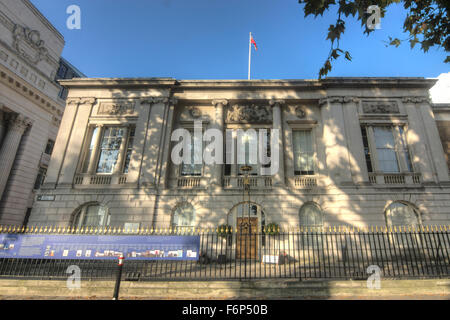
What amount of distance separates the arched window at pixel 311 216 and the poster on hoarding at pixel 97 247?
8519mm

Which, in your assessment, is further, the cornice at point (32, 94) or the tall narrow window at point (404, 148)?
the cornice at point (32, 94)

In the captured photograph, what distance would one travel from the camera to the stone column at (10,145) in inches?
901

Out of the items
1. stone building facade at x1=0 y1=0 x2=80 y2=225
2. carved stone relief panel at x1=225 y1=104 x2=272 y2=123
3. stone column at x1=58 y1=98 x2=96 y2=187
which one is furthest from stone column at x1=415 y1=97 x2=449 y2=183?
stone building facade at x1=0 y1=0 x2=80 y2=225

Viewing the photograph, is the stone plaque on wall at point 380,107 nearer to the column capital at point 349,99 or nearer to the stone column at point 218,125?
the column capital at point 349,99

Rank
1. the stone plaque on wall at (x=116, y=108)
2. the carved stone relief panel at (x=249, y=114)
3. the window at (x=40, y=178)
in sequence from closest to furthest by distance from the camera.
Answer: the carved stone relief panel at (x=249, y=114) < the stone plaque on wall at (x=116, y=108) < the window at (x=40, y=178)

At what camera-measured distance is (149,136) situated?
1747cm

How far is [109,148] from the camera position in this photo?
18141mm

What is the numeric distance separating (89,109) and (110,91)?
2.10 metres

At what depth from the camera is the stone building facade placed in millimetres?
22891

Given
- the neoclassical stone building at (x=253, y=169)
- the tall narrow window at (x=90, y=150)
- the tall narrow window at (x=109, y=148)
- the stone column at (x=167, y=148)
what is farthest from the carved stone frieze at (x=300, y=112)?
the tall narrow window at (x=90, y=150)

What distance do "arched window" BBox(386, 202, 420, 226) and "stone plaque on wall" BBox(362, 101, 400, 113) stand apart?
6725 millimetres

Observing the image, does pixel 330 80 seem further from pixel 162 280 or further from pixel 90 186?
pixel 90 186

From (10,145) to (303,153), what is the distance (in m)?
27.1
